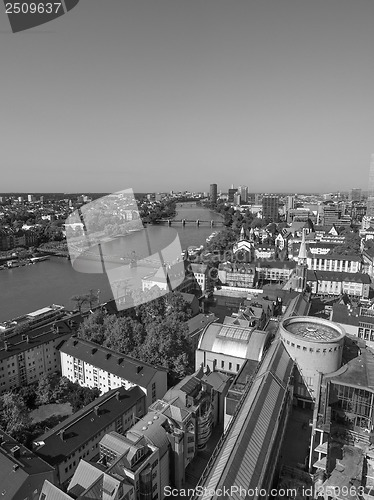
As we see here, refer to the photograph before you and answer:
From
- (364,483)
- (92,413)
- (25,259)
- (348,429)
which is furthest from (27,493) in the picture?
(25,259)

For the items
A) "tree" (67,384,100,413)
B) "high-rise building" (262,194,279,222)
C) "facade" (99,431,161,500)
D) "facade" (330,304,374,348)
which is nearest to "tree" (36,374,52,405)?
"tree" (67,384,100,413)

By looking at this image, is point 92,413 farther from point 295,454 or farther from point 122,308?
point 122,308

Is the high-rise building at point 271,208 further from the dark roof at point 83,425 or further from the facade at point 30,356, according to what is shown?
the dark roof at point 83,425

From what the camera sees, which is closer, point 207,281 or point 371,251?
point 207,281

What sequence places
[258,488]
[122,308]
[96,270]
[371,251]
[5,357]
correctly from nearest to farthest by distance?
[258,488]
[5,357]
[122,308]
[371,251]
[96,270]

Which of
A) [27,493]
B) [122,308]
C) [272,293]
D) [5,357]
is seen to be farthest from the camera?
[272,293]

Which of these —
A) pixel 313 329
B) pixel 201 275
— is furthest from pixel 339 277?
pixel 313 329
